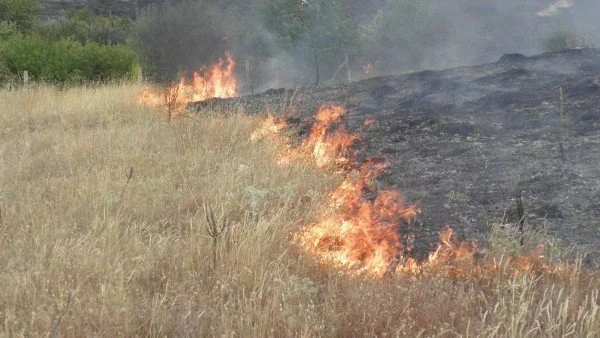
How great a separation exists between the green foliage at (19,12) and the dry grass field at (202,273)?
24071mm

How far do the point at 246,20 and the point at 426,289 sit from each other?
2047 cm

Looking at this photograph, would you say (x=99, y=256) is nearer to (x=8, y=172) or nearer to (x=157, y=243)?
(x=157, y=243)

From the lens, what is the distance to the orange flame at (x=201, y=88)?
466 inches

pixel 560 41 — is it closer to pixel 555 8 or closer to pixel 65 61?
pixel 65 61

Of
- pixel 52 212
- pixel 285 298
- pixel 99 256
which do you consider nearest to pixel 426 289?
pixel 285 298

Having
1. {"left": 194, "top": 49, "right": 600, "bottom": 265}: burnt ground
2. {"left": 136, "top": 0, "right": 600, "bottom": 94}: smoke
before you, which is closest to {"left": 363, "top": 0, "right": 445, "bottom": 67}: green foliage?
{"left": 136, "top": 0, "right": 600, "bottom": 94}: smoke

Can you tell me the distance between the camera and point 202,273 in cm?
364

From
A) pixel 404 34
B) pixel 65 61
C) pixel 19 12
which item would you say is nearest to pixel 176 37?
pixel 65 61

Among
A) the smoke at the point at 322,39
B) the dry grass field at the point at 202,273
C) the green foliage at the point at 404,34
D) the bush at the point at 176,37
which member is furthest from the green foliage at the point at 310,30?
the dry grass field at the point at 202,273

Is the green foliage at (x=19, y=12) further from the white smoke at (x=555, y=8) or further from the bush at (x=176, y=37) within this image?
the white smoke at (x=555, y=8)

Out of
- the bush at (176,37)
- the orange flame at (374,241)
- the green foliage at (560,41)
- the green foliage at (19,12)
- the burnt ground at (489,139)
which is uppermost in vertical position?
the green foliage at (19,12)

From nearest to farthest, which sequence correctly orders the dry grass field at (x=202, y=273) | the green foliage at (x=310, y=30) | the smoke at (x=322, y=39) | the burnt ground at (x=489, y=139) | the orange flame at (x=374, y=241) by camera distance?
the dry grass field at (x=202, y=273) < the orange flame at (x=374, y=241) < the burnt ground at (x=489, y=139) < the smoke at (x=322, y=39) < the green foliage at (x=310, y=30)

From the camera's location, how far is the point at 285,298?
3148 millimetres

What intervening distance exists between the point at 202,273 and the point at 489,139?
4.44 metres
